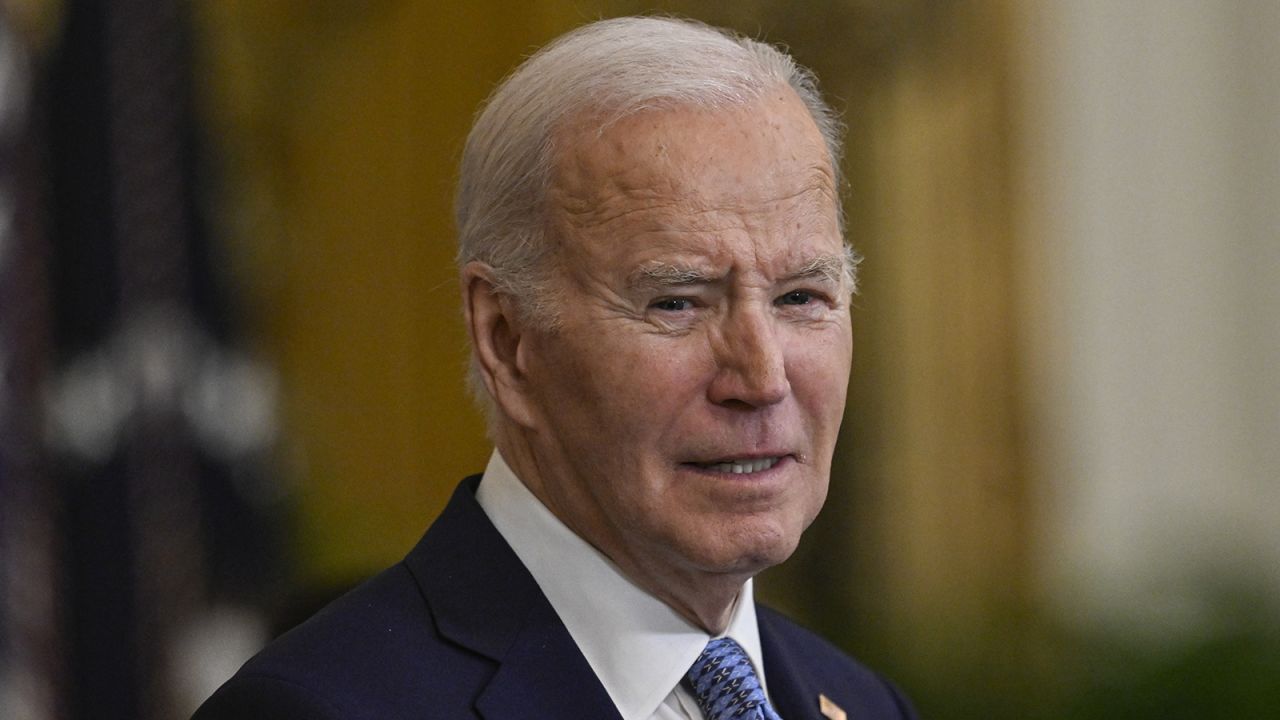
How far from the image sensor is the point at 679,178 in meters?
2.63

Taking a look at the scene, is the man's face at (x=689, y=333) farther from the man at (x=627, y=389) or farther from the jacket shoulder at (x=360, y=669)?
the jacket shoulder at (x=360, y=669)

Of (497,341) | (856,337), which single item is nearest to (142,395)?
(497,341)

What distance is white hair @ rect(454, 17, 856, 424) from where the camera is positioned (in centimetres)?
269

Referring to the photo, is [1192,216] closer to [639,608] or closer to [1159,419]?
[1159,419]

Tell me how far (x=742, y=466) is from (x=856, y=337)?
11.5 feet

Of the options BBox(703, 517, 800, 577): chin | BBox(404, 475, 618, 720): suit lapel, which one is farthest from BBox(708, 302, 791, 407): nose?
BBox(404, 475, 618, 720): suit lapel

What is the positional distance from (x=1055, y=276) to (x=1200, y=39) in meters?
1.31

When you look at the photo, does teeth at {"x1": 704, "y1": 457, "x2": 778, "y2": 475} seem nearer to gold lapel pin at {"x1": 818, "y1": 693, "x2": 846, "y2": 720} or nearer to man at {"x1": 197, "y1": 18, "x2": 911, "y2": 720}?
man at {"x1": 197, "y1": 18, "x2": 911, "y2": 720}

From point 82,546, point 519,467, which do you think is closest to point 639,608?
point 519,467

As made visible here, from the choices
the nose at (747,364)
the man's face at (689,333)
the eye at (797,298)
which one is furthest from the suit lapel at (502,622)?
the eye at (797,298)

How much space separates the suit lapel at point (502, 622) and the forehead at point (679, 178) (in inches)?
20.9

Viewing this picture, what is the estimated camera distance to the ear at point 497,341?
9.16 ft

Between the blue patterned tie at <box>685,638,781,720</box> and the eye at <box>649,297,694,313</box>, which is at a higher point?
the eye at <box>649,297,694,313</box>

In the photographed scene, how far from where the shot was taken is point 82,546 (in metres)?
4.29
